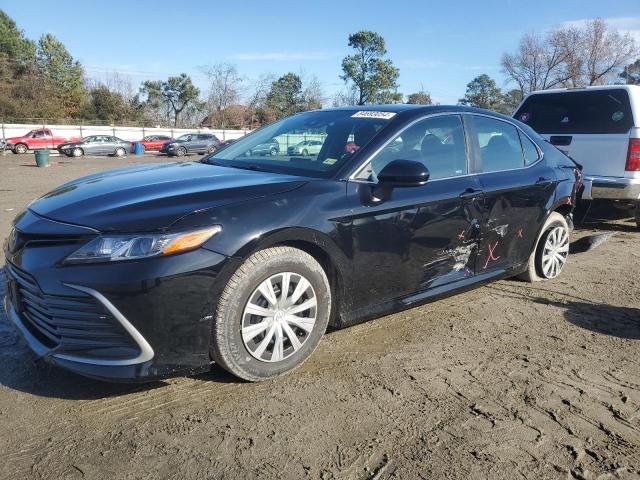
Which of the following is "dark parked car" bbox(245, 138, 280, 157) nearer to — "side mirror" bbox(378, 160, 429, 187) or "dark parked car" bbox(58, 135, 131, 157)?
"side mirror" bbox(378, 160, 429, 187)

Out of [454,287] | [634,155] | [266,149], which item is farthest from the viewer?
[634,155]

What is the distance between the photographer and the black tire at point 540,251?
4.89 m

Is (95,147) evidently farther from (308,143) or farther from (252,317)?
(252,317)

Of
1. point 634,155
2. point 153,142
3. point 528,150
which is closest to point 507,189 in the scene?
point 528,150

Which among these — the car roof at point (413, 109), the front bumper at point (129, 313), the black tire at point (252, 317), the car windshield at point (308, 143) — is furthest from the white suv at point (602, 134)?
the front bumper at point (129, 313)

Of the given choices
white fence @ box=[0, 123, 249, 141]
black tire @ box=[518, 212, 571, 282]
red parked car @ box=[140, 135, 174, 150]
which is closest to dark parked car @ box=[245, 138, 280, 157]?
black tire @ box=[518, 212, 571, 282]

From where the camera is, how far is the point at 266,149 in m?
4.03

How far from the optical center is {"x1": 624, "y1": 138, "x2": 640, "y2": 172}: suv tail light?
6725 millimetres

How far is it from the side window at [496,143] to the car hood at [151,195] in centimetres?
169

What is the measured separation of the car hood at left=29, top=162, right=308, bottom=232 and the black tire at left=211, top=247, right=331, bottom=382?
15.0 inches

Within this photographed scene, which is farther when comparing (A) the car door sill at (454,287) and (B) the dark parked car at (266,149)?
(B) the dark parked car at (266,149)

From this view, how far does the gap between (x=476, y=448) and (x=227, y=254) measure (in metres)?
1.53

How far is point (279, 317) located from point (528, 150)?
3.00 m

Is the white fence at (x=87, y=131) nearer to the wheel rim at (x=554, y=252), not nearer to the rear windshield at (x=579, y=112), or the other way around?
the rear windshield at (x=579, y=112)
